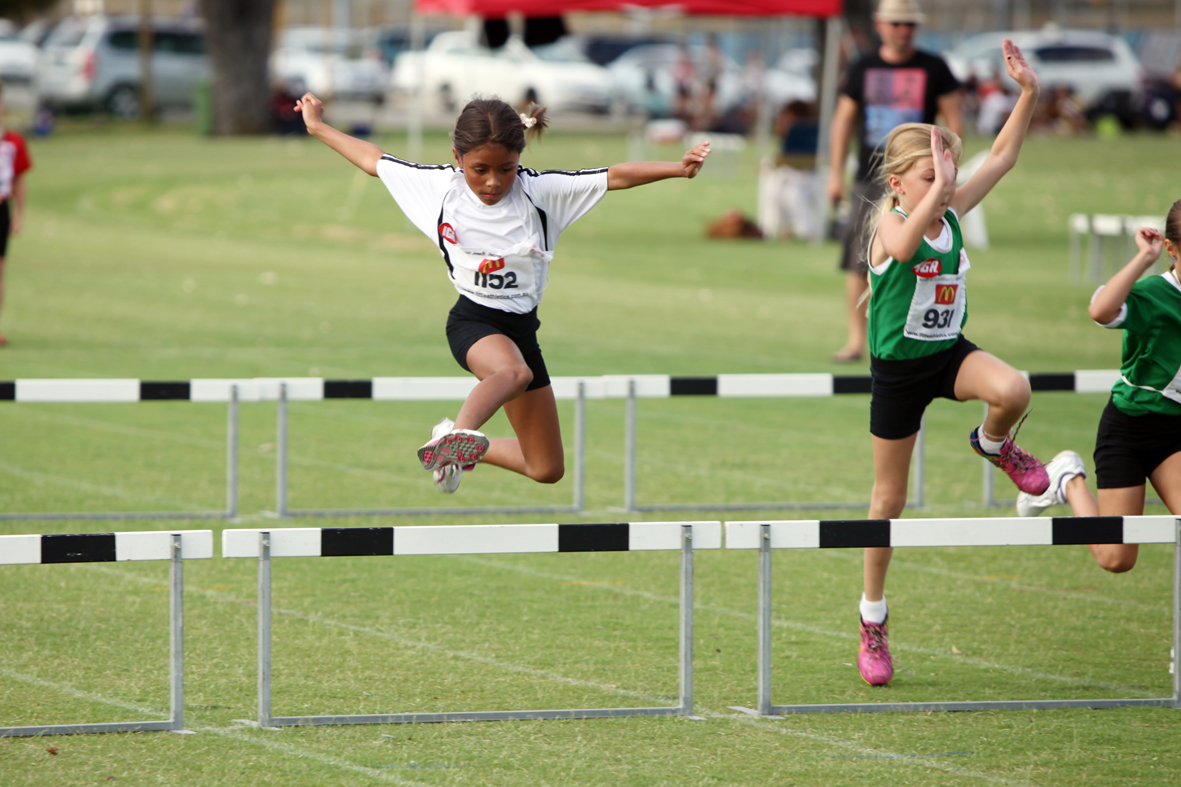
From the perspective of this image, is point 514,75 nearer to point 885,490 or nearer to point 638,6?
point 638,6

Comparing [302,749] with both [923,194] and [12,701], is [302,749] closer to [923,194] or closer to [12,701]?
[12,701]

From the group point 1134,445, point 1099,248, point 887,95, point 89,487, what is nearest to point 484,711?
point 1134,445

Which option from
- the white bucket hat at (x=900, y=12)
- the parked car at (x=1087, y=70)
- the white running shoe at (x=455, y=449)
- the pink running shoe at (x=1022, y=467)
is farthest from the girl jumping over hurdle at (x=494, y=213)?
the parked car at (x=1087, y=70)

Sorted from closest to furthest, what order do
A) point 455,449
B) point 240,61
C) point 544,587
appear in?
point 455,449
point 544,587
point 240,61

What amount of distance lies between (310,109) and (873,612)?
2.86 metres

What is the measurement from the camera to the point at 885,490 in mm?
5301

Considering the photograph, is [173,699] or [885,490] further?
[885,490]

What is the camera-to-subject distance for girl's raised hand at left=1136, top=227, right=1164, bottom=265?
4.89 metres

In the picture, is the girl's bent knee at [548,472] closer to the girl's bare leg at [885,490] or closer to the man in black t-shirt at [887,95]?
the girl's bare leg at [885,490]

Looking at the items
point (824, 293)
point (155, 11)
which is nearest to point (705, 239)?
point (824, 293)

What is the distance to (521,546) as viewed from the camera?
4.65 metres

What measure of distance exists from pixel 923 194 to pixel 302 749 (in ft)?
9.05

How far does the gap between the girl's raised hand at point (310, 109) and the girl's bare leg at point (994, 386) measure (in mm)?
2593

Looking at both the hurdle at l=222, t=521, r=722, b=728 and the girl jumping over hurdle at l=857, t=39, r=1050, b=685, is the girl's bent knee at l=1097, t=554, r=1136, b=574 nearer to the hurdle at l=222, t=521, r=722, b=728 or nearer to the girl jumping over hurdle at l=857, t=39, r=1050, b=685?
the girl jumping over hurdle at l=857, t=39, r=1050, b=685
